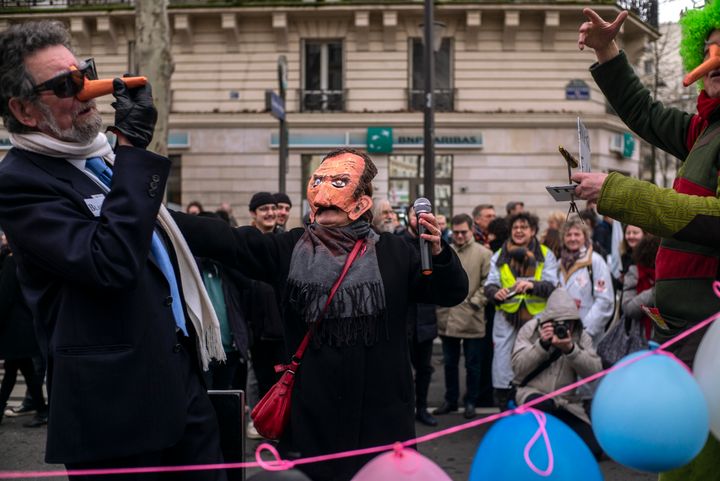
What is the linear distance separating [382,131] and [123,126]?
59.5ft

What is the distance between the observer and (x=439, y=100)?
67.9 ft

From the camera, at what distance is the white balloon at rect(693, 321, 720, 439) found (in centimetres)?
191

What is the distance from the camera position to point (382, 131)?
2014 cm

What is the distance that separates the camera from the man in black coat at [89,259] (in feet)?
6.91

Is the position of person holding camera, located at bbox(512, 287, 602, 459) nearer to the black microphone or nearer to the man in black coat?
the black microphone

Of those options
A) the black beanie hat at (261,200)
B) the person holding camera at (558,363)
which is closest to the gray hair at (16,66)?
the black beanie hat at (261,200)

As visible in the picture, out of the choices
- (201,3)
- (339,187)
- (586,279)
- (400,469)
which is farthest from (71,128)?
(201,3)

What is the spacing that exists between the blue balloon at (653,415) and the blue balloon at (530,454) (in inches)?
3.3

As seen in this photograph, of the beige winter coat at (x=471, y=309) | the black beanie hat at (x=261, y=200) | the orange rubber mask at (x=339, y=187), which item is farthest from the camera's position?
the beige winter coat at (x=471, y=309)

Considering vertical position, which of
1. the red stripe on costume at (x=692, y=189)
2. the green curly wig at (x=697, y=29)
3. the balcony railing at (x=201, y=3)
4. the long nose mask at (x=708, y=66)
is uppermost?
the balcony railing at (x=201, y=3)

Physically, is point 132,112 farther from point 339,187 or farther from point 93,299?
point 339,187

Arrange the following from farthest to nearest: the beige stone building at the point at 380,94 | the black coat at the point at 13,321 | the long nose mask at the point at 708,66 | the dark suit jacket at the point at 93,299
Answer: the beige stone building at the point at 380,94, the black coat at the point at 13,321, the long nose mask at the point at 708,66, the dark suit jacket at the point at 93,299

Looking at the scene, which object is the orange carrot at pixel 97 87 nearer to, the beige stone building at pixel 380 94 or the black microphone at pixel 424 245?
the black microphone at pixel 424 245

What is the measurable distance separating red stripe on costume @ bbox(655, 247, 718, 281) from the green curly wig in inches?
28.3
